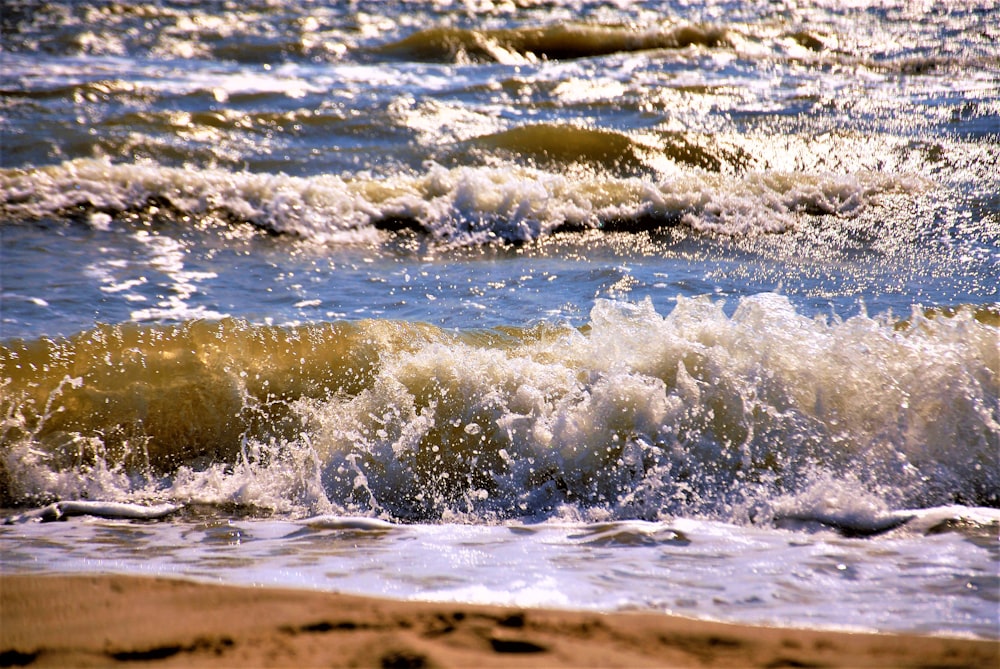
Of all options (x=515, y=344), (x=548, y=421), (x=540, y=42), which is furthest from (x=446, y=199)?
(x=540, y=42)

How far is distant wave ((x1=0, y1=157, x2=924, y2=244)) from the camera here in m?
6.02

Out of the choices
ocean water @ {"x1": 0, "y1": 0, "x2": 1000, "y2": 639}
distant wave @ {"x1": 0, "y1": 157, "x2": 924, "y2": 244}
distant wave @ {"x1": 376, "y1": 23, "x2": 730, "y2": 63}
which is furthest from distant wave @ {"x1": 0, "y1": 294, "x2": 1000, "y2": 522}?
distant wave @ {"x1": 376, "y1": 23, "x2": 730, "y2": 63}

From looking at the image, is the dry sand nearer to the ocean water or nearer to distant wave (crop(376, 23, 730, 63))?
the ocean water

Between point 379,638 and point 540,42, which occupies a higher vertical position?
point 540,42

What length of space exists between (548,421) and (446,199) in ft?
11.6

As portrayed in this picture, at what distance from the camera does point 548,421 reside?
313cm

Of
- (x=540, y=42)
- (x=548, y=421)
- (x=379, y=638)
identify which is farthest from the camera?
(x=540, y=42)

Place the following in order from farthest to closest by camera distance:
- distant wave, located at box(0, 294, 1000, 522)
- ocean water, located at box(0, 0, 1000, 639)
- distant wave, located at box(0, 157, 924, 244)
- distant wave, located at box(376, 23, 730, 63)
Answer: distant wave, located at box(376, 23, 730, 63) → distant wave, located at box(0, 157, 924, 244) → distant wave, located at box(0, 294, 1000, 522) → ocean water, located at box(0, 0, 1000, 639)

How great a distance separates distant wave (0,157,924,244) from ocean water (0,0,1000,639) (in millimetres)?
31

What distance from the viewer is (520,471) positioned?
9.90 ft

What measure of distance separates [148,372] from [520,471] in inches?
65.0

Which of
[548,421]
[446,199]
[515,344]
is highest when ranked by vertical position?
[446,199]

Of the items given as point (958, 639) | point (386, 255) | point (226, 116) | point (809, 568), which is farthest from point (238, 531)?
point (226, 116)

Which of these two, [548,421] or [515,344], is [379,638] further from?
[515,344]
